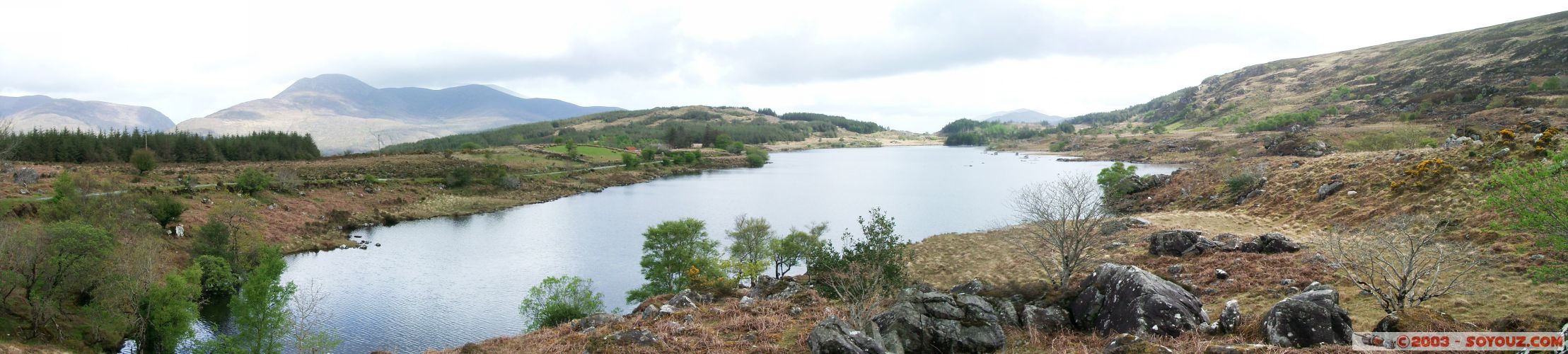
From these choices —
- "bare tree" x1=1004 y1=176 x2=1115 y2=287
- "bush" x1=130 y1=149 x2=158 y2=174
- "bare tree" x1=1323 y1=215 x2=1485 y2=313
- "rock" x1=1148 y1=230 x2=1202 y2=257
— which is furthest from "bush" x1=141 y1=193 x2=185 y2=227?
"bare tree" x1=1323 y1=215 x2=1485 y2=313

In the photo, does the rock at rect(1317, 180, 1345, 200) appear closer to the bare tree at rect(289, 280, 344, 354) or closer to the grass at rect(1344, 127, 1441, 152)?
the grass at rect(1344, 127, 1441, 152)

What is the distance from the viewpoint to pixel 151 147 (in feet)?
279

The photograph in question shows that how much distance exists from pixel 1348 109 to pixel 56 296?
160 metres

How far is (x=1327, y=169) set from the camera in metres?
35.2

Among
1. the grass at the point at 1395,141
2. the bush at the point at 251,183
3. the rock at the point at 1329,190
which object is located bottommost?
the rock at the point at 1329,190

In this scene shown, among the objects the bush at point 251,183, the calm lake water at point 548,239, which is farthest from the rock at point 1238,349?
the bush at point 251,183

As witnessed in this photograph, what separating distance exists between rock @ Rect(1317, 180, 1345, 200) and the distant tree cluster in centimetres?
8954

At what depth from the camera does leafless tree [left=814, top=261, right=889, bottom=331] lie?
511 inches

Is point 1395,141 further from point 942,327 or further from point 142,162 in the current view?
point 142,162

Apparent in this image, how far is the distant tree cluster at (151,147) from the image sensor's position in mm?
71938

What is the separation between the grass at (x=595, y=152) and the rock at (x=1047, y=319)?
114 metres

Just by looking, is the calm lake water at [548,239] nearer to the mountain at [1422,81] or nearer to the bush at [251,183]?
the bush at [251,183]

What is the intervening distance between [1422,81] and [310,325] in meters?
171

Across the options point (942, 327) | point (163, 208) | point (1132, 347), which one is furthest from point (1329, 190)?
point (163, 208)
